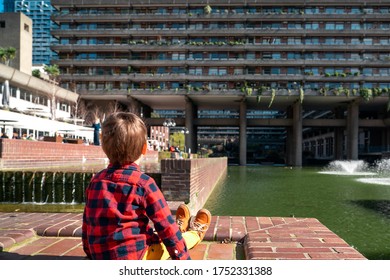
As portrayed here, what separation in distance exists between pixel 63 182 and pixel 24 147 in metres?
6.40

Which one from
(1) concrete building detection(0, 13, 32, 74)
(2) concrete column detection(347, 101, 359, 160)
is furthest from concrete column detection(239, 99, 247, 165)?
(1) concrete building detection(0, 13, 32, 74)

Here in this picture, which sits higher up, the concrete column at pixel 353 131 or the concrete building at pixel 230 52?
the concrete building at pixel 230 52

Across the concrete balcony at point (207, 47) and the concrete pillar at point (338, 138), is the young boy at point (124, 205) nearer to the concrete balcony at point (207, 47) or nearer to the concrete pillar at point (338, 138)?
the concrete balcony at point (207, 47)

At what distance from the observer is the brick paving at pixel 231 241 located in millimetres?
3180

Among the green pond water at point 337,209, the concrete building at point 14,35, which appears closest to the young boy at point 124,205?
the green pond water at point 337,209

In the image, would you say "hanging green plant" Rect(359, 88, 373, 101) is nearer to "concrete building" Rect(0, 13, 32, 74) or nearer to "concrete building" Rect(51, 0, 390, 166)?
"concrete building" Rect(51, 0, 390, 166)

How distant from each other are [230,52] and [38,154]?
42700mm

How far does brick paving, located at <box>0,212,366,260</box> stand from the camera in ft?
10.4

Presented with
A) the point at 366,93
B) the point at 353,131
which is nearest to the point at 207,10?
the point at 366,93

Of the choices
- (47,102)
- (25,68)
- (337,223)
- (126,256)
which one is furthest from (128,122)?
(25,68)

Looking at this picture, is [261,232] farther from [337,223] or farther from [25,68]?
[25,68]

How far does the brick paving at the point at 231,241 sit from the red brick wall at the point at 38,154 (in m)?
8.03

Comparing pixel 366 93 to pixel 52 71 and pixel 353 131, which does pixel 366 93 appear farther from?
pixel 52 71
